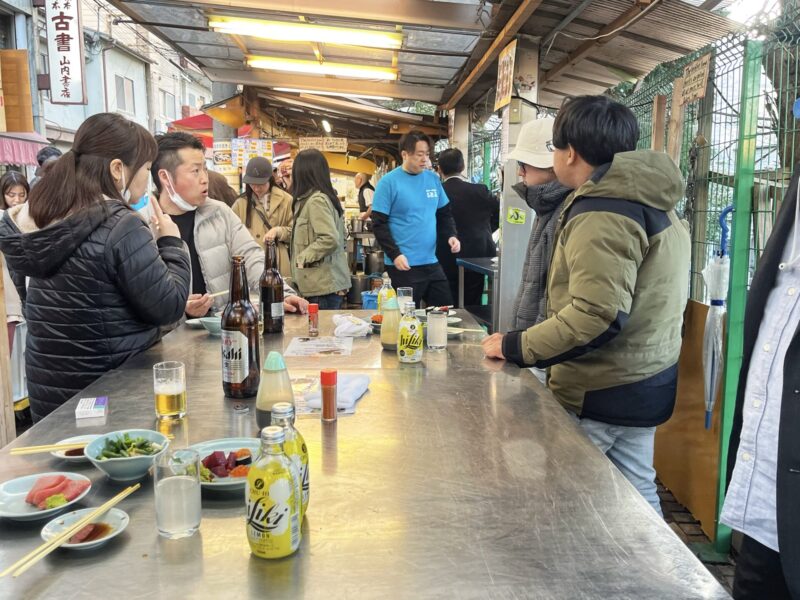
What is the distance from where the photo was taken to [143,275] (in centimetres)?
210

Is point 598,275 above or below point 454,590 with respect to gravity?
above

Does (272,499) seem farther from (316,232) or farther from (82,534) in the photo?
(316,232)

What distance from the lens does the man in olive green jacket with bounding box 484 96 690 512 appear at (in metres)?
1.93

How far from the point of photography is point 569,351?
6.63 ft

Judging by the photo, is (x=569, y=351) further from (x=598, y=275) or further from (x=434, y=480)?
(x=434, y=480)

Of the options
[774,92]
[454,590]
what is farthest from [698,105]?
[454,590]

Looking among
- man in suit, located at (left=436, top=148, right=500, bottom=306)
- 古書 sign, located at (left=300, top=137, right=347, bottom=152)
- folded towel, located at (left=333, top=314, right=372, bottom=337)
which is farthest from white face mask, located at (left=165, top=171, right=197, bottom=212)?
古書 sign, located at (left=300, top=137, right=347, bottom=152)

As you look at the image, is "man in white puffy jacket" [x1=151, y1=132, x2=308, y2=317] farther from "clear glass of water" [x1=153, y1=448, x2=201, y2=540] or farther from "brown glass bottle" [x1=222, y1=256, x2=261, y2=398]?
"clear glass of water" [x1=153, y1=448, x2=201, y2=540]

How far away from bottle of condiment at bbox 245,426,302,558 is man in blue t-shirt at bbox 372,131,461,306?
383 cm

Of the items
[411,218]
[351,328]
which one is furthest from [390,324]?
[411,218]

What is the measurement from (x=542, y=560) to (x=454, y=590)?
174mm

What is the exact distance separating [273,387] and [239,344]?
A: 334 mm

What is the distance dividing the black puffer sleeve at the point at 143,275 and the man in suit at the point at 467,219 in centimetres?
344

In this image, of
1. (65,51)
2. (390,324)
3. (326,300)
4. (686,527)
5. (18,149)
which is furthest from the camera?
(18,149)
